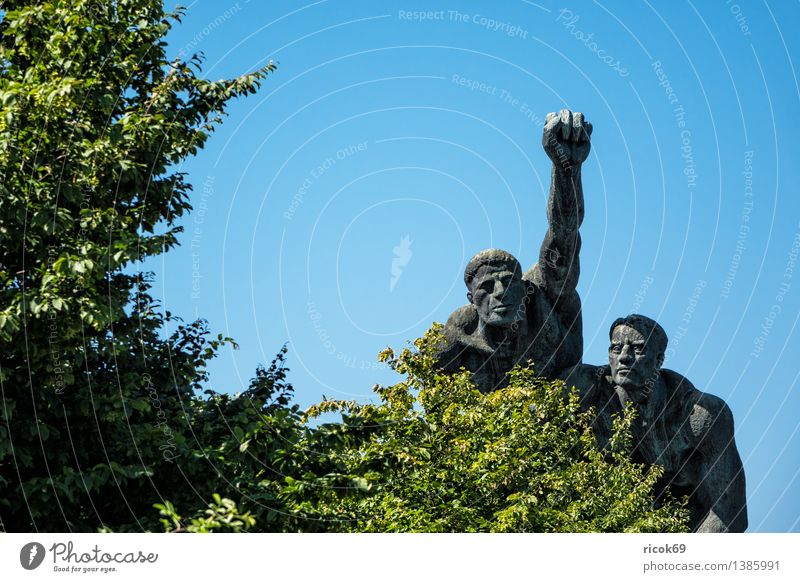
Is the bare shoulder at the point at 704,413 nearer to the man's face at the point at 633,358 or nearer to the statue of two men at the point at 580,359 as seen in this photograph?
the statue of two men at the point at 580,359

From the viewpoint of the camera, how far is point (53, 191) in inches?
748

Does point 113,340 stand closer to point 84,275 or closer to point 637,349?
point 84,275

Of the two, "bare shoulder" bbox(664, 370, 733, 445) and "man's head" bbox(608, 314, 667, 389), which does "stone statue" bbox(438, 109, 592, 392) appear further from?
"bare shoulder" bbox(664, 370, 733, 445)

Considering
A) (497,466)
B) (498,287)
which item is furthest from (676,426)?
(498,287)

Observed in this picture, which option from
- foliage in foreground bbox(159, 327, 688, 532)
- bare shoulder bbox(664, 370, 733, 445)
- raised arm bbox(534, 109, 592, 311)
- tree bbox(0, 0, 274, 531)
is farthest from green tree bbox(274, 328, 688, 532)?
tree bbox(0, 0, 274, 531)

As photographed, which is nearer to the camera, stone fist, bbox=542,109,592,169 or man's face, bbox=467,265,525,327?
stone fist, bbox=542,109,592,169

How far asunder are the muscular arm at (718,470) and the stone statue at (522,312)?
266 cm

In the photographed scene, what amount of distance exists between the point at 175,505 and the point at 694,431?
10.2 meters

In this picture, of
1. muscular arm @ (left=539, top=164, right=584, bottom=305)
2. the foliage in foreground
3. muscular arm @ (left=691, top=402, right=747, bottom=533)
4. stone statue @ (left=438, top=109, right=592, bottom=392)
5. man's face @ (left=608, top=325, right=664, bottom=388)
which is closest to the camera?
the foliage in foreground

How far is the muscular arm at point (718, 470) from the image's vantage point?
24.9 m

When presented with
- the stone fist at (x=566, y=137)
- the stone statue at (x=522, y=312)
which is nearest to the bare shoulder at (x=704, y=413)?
the stone statue at (x=522, y=312)

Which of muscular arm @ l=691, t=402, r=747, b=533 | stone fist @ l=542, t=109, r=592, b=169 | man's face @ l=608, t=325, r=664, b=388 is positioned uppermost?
stone fist @ l=542, t=109, r=592, b=169

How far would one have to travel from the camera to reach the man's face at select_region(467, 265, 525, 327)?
25594 mm
